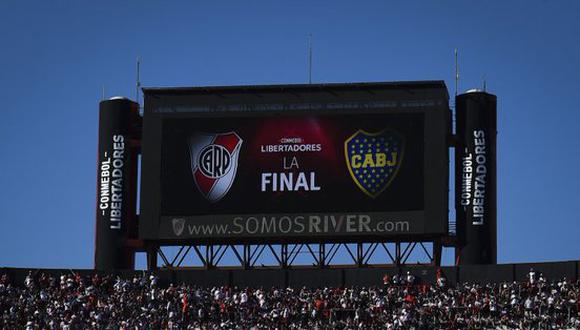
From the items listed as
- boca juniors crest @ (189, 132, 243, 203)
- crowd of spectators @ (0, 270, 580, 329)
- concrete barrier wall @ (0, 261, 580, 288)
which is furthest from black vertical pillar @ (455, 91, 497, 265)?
boca juniors crest @ (189, 132, 243, 203)

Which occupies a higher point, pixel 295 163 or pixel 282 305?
pixel 295 163

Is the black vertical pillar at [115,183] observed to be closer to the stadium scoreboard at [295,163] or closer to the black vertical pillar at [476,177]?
the stadium scoreboard at [295,163]

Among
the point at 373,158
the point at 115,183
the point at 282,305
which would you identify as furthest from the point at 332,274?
the point at 115,183

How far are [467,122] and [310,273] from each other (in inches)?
424

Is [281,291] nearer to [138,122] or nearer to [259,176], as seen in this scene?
[259,176]

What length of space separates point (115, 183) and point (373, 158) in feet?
43.2

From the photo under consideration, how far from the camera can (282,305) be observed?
285 feet

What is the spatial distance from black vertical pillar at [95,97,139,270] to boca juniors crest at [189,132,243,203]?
351 cm

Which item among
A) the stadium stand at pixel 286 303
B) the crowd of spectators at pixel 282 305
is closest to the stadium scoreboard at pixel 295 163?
the stadium stand at pixel 286 303

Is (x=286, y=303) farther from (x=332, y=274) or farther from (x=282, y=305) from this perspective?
(x=332, y=274)

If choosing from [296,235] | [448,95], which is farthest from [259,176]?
[448,95]

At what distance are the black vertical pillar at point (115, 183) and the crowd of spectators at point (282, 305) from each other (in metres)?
1.70

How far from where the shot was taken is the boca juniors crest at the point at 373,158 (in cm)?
9044

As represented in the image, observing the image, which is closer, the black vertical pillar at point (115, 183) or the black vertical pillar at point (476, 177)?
the black vertical pillar at point (476, 177)
